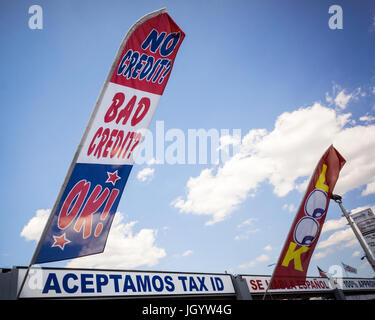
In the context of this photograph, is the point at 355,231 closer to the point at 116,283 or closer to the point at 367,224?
the point at 367,224

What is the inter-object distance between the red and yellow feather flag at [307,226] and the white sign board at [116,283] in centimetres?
619

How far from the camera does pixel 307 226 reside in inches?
240

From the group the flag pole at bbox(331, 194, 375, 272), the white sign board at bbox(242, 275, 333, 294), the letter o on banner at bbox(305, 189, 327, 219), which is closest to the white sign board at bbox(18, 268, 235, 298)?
the white sign board at bbox(242, 275, 333, 294)

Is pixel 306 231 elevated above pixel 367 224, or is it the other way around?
pixel 367 224

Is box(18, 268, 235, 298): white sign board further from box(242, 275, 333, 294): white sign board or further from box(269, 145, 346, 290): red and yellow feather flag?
box(269, 145, 346, 290): red and yellow feather flag

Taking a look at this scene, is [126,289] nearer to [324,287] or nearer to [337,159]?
[337,159]

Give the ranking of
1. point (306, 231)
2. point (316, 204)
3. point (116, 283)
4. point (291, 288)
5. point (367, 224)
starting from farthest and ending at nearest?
1. point (291, 288)
2. point (367, 224)
3. point (116, 283)
4. point (316, 204)
5. point (306, 231)

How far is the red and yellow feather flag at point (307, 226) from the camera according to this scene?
18.2ft

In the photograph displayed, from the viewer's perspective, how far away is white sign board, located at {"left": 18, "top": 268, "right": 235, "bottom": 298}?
788 centimetres

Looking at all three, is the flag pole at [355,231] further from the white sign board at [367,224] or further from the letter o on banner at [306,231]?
the letter o on banner at [306,231]

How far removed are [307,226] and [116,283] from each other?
7262 millimetres

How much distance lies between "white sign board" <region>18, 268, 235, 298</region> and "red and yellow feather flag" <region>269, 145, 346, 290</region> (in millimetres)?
6188

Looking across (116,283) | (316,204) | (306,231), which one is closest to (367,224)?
(316,204)
